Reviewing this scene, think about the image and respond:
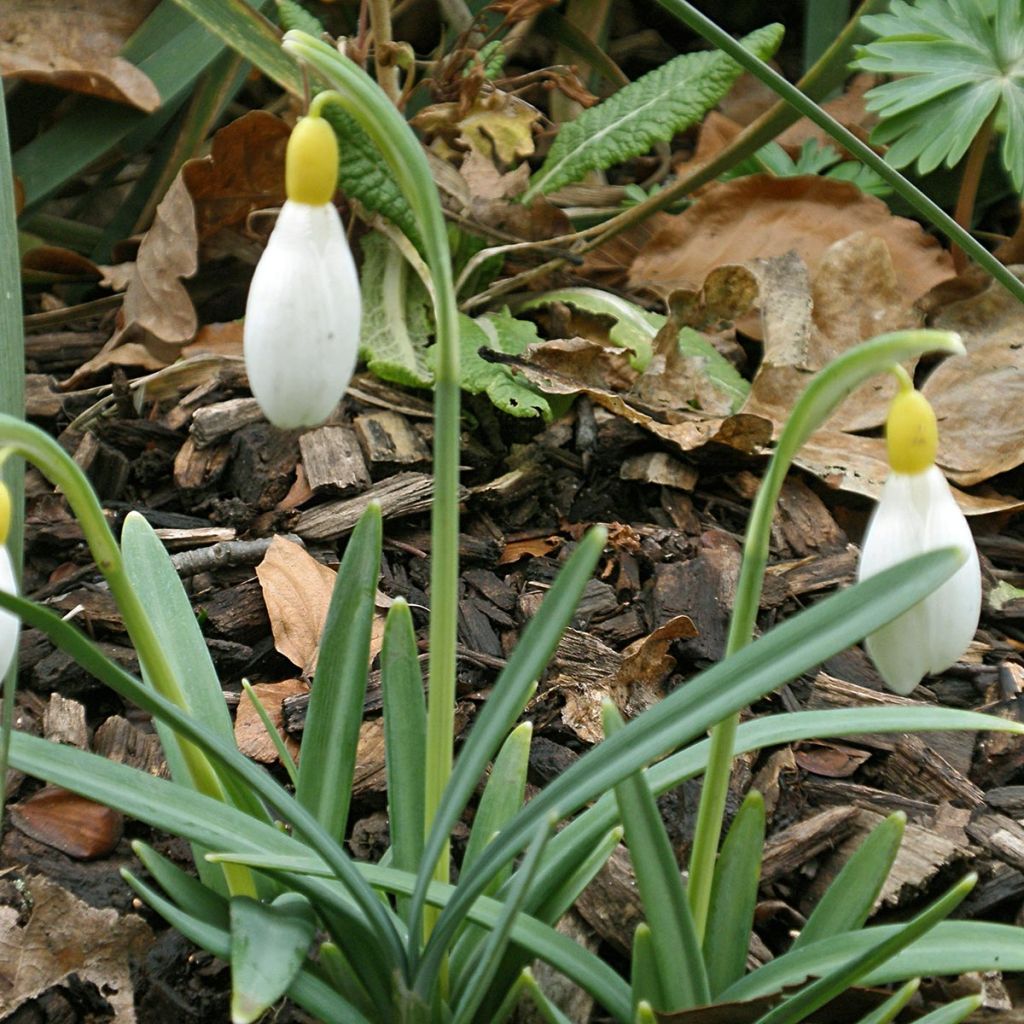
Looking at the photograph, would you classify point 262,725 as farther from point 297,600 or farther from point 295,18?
point 295,18

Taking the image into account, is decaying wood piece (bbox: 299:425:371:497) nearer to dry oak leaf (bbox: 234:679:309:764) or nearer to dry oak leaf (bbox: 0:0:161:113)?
dry oak leaf (bbox: 234:679:309:764)

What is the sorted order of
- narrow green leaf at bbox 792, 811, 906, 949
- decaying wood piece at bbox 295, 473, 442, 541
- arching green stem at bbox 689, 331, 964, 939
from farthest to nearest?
decaying wood piece at bbox 295, 473, 442, 541, narrow green leaf at bbox 792, 811, 906, 949, arching green stem at bbox 689, 331, 964, 939

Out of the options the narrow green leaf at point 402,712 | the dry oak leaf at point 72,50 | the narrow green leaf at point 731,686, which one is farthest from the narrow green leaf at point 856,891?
the dry oak leaf at point 72,50

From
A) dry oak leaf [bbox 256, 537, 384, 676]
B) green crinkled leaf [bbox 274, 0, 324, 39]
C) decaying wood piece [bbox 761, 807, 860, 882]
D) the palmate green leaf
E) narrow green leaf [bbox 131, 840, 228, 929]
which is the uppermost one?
the palmate green leaf

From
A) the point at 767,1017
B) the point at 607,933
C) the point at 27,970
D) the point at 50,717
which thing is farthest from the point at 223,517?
the point at 767,1017

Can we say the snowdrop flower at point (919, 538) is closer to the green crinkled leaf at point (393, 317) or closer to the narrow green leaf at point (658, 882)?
the narrow green leaf at point (658, 882)

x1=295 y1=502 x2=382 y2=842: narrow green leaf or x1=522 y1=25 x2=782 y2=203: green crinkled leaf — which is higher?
x1=522 y1=25 x2=782 y2=203: green crinkled leaf

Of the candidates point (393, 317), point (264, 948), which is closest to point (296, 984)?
point (264, 948)

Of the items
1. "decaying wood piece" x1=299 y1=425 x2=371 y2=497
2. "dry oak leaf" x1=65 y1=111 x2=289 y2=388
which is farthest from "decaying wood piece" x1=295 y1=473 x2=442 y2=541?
"dry oak leaf" x1=65 y1=111 x2=289 y2=388
